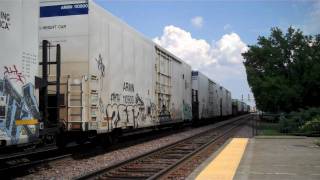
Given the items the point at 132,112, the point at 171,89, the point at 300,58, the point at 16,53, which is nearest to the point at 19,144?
the point at 16,53

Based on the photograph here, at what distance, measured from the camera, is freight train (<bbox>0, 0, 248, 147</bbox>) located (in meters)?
9.26

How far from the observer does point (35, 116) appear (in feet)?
32.8

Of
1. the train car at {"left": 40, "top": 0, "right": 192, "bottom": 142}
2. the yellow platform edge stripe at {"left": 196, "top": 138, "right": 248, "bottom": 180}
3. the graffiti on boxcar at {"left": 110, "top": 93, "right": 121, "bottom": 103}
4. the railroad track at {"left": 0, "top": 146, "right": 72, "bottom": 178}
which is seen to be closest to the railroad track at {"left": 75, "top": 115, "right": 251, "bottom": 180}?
the yellow platform edge stripe at {"left": 196, "top": 138, "right": 248, "bottom": 180}

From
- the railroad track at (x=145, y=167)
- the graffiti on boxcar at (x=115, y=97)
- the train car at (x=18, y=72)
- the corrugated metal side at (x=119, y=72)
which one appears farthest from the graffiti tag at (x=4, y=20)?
the graffiti on boxcar at (x=115, y=97)

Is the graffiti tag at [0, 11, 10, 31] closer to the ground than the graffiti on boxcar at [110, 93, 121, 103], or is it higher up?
higher up

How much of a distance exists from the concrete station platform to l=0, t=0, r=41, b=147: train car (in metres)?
3.60

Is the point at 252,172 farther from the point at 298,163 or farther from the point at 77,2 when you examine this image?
the point at 77,2

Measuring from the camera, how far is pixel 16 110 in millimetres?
9289

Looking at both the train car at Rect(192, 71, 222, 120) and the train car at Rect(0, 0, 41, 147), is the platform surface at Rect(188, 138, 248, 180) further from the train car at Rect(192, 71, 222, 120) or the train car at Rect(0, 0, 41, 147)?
the train car at Rect(192, 71, 222, 120)

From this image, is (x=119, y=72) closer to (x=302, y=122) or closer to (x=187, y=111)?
(x=302, y=122)

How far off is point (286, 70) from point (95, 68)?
25320mm

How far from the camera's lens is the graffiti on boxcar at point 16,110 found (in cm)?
888

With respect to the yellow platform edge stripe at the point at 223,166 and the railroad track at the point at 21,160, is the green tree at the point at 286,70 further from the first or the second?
the railroad track at the point at 21,160

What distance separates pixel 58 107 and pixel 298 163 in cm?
624
